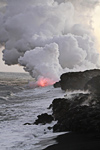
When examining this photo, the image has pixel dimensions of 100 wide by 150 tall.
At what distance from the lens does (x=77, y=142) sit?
10.6 m

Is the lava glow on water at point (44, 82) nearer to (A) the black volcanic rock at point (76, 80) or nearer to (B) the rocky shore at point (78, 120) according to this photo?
(A) the black volcanic rock at point (76, 80)

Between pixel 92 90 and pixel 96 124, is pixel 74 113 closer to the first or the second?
pixel 96 124

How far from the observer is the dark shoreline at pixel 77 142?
981cm

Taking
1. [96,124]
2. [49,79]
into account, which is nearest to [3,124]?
[96,124]

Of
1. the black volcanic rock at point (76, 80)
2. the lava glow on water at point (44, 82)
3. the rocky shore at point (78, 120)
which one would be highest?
the lava glow on water at point (44, 82)

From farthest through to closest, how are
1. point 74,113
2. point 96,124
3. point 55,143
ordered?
point 74,113
point 96,124
point 55,143

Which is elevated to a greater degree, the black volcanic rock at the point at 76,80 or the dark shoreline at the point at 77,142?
the black volcanic rock at the point at 76,80

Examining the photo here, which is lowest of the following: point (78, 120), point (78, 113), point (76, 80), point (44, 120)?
point (78, 120)

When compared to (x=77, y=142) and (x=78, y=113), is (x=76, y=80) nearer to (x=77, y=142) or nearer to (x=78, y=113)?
(x=78, y=113)

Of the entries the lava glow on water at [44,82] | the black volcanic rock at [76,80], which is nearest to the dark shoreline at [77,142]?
the black volcanic rock at [76,80]

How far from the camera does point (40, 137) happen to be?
520 inches

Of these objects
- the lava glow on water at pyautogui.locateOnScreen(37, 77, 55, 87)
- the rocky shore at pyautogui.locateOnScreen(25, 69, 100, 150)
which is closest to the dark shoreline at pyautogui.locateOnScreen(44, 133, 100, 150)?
the rocky shore at pyautogui.locateOnScreen(25, 69, 100, 150)

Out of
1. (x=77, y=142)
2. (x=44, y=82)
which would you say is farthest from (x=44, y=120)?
(x=44, y=82)

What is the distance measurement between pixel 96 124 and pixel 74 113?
7.59ft
